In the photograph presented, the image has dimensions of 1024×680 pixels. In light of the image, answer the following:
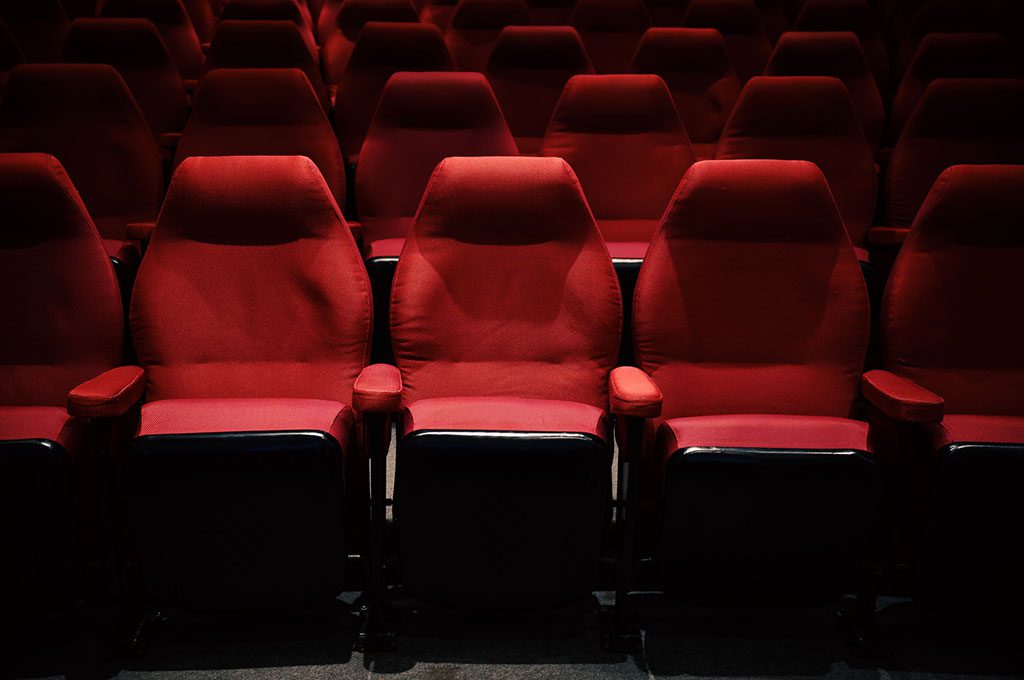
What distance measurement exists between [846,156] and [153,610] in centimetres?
176

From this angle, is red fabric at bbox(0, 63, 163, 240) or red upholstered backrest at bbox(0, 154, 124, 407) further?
red fabric at bbox(0, 63, 163, 240)

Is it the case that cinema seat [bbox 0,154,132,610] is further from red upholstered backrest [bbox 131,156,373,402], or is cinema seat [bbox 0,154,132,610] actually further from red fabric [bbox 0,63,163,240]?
red fabric [bbox 0,63,163,240]

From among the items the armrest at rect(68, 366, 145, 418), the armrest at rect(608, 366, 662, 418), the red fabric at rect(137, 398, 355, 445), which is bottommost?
the red fabric at rect(137, 398, 355, 445)

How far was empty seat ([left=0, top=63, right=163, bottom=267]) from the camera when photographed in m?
1.92

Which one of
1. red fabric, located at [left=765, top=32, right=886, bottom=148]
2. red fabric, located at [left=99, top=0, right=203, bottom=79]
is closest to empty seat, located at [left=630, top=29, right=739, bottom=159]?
red fabric, located at [left=765, top=32, right=886, bottom=148]

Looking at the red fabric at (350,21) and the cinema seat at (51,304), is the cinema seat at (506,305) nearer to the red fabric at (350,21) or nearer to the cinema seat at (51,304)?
the cinema seat at (51,304)

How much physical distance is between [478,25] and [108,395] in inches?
93.2

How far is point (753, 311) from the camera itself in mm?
1430

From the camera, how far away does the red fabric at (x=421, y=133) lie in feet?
6.41

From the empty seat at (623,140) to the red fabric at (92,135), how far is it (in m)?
0.97

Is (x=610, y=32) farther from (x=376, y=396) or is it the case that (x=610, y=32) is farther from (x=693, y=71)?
(x=376, y=396)

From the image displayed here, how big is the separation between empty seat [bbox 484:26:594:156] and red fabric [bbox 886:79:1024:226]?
3.12ft

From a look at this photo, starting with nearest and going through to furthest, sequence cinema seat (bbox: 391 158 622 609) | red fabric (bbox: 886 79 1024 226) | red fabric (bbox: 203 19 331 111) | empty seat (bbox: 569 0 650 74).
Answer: cinema seat (bbox: 391 158 622 609)
red fabric (bbox: 886 79 1024 226)
red fabric (bbox: 203 19 331 111)
empty seat (bbox: 569 0 650 74)

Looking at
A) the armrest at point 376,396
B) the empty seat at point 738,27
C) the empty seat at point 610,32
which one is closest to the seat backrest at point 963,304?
the armrest at point 376,396
